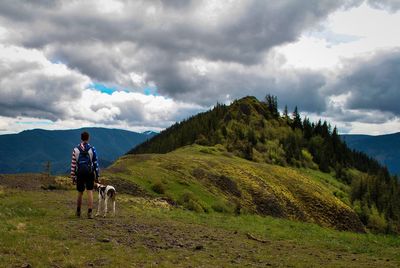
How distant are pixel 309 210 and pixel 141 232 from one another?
181 feet

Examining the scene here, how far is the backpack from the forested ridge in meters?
81.8

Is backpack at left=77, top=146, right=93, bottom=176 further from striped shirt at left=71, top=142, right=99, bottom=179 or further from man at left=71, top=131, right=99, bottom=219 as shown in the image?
striped shirt at left=71, top=142, right=99, bottom=179

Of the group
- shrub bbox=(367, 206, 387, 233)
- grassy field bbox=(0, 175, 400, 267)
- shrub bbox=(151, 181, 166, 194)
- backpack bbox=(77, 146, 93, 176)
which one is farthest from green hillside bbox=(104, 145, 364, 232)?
backpack bbox=(77, 146, 93, 176)

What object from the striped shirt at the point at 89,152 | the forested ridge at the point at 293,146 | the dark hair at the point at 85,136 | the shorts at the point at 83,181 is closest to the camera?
Answer: the dark hair at the point at 85,136

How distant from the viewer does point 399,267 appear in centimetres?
1537

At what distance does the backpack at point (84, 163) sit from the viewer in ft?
68.5

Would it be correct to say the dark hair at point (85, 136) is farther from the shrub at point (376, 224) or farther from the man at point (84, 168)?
the shrub at point (376, 224)

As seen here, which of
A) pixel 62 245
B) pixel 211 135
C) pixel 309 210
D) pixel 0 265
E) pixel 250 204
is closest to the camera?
pixel 0 265

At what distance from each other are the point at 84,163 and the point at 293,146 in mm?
137447

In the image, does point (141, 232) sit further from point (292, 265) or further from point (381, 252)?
point (381, 252)

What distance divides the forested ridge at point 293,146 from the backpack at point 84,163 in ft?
268

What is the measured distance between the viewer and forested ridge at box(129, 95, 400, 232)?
11804 centimetres

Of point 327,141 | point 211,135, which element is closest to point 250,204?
point 211,135

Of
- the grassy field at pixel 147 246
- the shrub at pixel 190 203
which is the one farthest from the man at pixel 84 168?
the shrub at pixel 190 203
